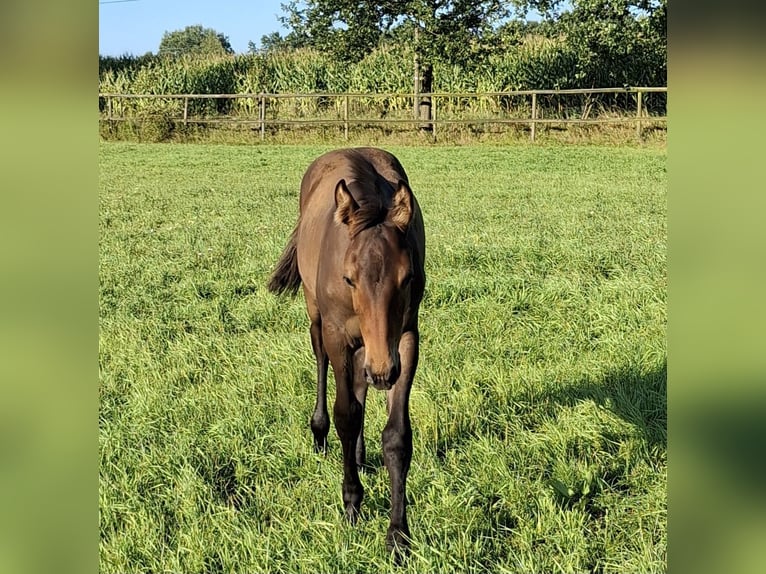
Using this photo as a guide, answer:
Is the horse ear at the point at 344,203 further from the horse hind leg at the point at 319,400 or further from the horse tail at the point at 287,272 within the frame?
the horse tail at the point at 287,272

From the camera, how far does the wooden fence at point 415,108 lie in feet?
82.2

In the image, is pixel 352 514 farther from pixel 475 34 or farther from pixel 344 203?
pixel 475 34

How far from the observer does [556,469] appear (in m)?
3.46

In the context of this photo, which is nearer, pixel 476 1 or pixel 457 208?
pixel 457 208

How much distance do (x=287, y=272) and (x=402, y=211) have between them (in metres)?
2.05

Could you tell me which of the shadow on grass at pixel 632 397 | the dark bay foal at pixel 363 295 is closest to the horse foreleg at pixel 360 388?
the dark bay foal at pixel 363 295

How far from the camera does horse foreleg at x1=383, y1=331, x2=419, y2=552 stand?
9.70 feet

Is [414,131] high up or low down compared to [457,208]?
up

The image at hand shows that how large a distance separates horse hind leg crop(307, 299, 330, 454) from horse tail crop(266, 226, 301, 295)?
527 millimetres

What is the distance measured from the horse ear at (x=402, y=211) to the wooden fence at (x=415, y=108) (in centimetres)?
2259

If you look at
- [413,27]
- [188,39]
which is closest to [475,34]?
[413,27]

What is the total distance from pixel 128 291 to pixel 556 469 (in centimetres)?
479
